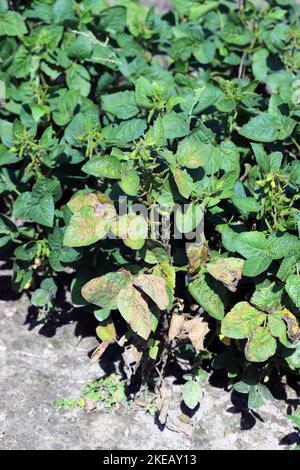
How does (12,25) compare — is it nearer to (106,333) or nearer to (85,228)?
(85,228)

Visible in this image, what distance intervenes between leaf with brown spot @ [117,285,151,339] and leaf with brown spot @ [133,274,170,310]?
4 centimetres

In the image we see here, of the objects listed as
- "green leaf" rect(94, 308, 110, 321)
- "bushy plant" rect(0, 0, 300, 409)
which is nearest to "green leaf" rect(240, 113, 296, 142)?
"bushy plant" rect(0, 0, 300, 409)

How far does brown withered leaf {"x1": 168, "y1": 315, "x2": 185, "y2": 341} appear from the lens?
249cm

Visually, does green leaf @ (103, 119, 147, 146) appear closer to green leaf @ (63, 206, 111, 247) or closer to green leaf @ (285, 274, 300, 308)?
green leaf @ (63, 206, 111, 247)

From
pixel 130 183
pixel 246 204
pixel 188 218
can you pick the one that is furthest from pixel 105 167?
pixel 246 204

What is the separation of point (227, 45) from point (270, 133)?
2.44 ft

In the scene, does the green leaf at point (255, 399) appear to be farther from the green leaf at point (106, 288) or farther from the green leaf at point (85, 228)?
the green leaf at point (85, 228)

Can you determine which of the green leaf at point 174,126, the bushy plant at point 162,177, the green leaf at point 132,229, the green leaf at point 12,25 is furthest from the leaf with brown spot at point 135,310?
the green leaf at point 12,25

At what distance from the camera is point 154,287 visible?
2326 millimetres

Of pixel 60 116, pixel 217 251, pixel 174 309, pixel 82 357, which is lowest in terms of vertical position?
pixel 82 357

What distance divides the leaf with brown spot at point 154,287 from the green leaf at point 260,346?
1.01 feet
